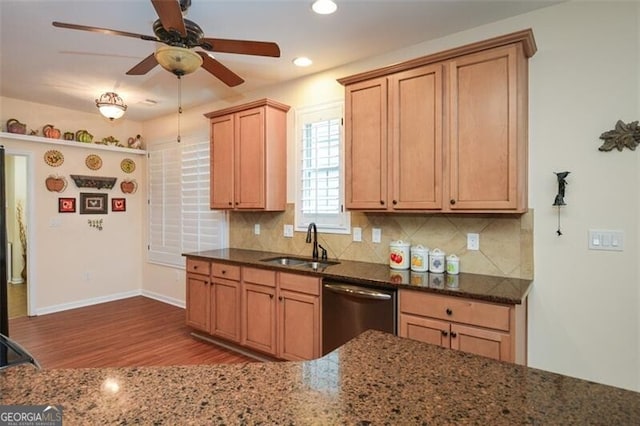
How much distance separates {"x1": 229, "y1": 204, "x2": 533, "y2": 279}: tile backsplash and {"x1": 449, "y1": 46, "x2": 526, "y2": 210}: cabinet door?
330 mm

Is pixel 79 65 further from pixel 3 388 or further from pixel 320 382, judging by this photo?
pixel 320 382

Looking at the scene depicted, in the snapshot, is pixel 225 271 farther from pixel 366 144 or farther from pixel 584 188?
pixel 584 188

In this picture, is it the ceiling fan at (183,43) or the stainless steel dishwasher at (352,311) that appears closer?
the ceiling fan at (183,43)

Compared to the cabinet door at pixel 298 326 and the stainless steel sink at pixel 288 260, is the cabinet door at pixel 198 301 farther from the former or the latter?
the cabinet door at pixel 298 326

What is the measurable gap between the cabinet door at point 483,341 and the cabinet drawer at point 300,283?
1069mm

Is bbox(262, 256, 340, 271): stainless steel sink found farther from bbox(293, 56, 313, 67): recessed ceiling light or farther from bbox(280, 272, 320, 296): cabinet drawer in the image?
bbox(293, 56, 313, 67): recessed ceiling light

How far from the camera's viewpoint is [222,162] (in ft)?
12.8

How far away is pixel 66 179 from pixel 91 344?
8.11 feet

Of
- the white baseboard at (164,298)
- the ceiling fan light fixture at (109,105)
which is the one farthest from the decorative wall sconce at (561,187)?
the white baseboard at (164,298)

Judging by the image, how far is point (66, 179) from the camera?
4.86 m

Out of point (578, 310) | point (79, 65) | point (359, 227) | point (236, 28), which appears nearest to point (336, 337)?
point (359, 227)

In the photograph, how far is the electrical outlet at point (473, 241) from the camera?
264 cm

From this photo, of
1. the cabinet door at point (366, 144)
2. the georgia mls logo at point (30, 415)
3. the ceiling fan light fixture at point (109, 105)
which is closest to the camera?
the georgia mls logo at point (30, 415)

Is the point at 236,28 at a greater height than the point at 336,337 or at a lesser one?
greater
